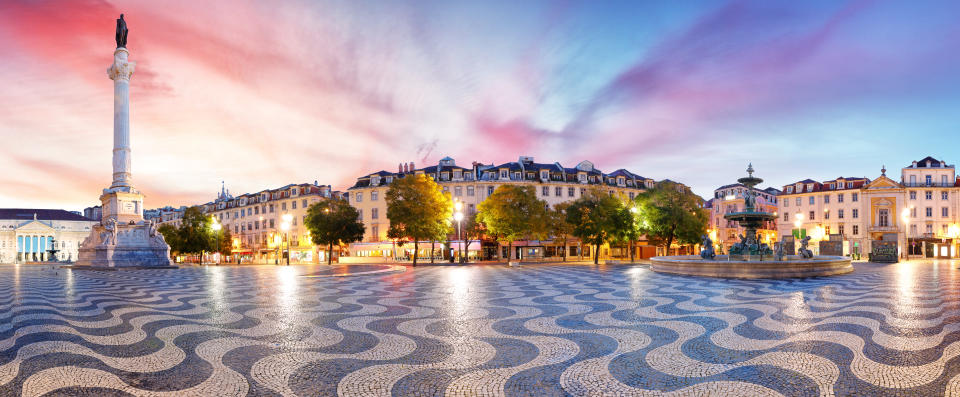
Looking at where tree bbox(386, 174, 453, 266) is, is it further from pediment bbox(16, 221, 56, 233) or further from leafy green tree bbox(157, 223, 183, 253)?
pediment bbox(16, 221, 56, 233)

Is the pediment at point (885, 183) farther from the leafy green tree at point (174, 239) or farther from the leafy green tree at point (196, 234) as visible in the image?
the leafy green tree at point (174, 239)

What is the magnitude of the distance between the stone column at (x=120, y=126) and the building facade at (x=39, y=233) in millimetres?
88445

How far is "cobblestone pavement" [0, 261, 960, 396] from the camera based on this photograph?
18.1 feet

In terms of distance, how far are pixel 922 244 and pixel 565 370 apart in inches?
3209

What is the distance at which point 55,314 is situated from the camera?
433 inches

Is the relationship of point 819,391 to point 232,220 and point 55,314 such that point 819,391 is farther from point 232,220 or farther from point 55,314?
point 232,220

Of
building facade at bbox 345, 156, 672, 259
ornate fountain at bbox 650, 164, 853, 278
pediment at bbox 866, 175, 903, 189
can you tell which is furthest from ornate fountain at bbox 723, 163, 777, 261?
pediment at bbox 866, 175, 903, 189

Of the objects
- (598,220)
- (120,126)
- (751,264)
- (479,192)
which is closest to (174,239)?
(120,126)

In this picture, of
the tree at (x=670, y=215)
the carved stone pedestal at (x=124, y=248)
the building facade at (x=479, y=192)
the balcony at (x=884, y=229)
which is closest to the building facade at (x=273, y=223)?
the building facade at (x=479, y=192)

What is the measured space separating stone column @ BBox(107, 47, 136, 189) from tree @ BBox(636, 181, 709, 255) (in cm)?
4766

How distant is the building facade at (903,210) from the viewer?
61906mm

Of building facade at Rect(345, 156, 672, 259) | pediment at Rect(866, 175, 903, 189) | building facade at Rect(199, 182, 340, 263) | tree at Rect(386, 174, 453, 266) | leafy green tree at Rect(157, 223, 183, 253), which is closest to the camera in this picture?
tree at Rect(386, 174, 453, 266)

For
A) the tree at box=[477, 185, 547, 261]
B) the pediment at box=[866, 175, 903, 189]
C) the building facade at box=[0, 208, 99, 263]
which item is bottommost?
the building facade at box=[0, 208, 99, 263]

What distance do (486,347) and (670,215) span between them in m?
45.8
